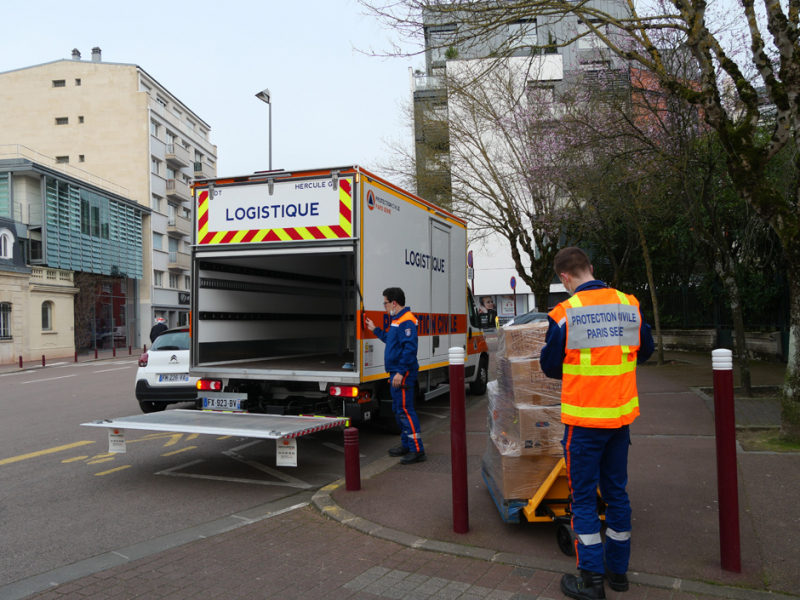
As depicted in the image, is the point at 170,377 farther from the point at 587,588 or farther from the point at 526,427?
the point at 587,588

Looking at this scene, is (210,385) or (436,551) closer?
(436,551)

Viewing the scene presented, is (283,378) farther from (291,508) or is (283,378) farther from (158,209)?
(158,209)

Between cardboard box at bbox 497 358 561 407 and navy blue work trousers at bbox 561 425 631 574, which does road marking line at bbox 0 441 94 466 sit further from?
navy blue work trousers at bbox 561 425 631 574

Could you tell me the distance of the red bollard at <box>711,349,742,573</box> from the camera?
360 centimetres

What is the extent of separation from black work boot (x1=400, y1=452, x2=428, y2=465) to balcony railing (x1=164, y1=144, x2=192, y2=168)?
140ft

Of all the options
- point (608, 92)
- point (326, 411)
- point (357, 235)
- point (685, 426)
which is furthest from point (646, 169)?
point (326, 411)

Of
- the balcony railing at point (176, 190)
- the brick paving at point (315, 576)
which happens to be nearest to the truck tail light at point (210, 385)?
the brick paving at point (315, 576)

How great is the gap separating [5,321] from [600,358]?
28.7m

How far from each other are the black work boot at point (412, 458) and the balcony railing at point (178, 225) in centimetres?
4061

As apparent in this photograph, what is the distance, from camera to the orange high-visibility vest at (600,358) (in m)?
3.39

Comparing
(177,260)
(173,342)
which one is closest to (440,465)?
(173,342)

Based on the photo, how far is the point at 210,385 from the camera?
24.0 ft

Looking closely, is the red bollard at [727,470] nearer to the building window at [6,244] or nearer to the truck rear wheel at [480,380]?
the truck rear wheel at [480,380]

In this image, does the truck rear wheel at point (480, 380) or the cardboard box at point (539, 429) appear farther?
the truck rear wheel at point (480, 380)
